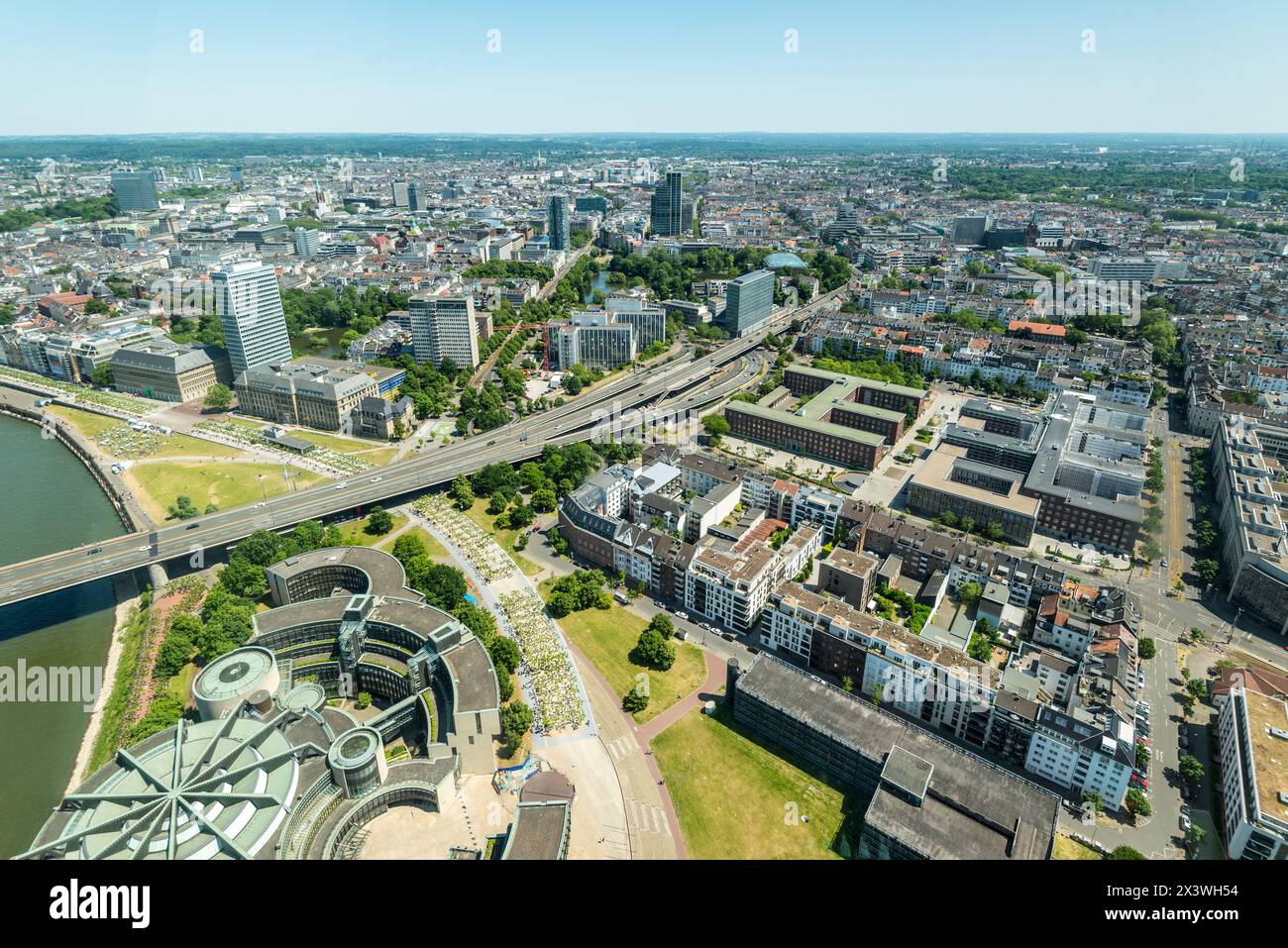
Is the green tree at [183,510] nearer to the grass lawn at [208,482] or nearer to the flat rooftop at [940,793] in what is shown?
the grass lawn at [208,482]

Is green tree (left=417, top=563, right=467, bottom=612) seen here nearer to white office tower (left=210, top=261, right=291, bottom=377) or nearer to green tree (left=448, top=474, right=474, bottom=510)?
green tree (left=448, top=474, right=474, bottom=510)

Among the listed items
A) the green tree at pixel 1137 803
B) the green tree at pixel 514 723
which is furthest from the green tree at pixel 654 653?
the green tree at pixel 1137 803

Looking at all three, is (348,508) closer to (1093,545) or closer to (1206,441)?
(1093,545)

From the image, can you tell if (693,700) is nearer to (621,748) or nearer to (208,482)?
(621,748)

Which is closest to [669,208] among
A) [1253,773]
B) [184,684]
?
[184,684]

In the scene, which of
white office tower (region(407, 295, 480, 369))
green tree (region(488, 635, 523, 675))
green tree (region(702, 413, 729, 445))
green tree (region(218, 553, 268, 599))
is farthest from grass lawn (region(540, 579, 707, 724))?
white office tower (region(407, 295, 480, 369))
